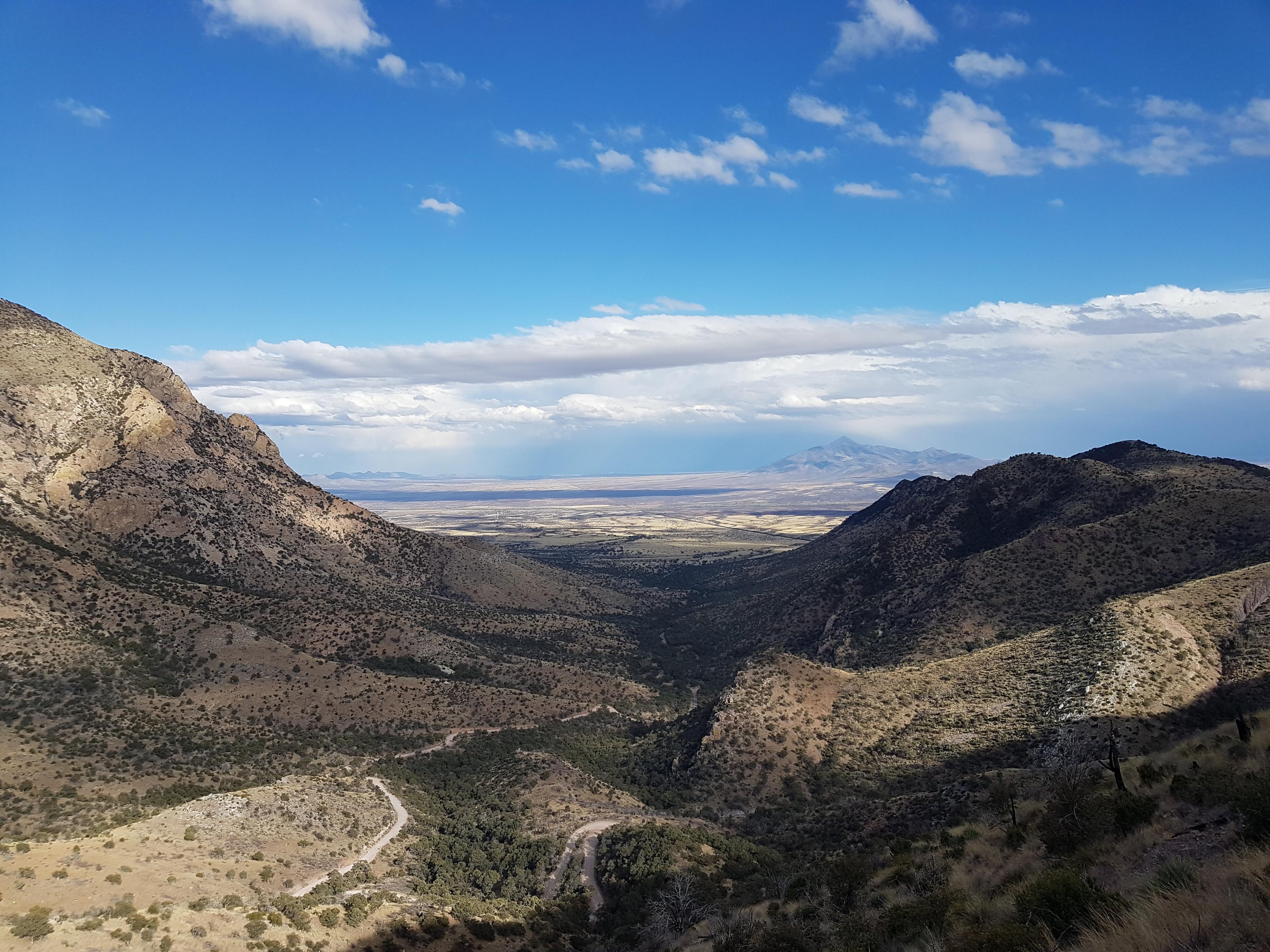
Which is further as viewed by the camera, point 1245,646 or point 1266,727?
point 1245,646

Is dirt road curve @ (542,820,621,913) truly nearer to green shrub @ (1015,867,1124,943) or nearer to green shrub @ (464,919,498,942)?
green shrub @ (464,919,498,942)

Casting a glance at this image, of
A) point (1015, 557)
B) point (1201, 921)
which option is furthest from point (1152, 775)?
point (1015, 557)

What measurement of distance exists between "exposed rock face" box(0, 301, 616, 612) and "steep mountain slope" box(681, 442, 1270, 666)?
49.2 metres

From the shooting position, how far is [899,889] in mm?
24484

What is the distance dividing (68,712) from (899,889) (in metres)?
55.0

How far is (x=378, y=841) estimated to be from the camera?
142ft

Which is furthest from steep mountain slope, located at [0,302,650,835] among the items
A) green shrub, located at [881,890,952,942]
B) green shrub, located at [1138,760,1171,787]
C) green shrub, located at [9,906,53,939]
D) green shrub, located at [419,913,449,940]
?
green shrub, located at [1138,760,1171,787]

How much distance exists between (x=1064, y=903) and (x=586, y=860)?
3425cm

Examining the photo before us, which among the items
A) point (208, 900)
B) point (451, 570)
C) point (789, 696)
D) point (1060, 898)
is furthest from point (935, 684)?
point (451, 570)

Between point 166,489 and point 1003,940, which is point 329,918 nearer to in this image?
point 1003,940

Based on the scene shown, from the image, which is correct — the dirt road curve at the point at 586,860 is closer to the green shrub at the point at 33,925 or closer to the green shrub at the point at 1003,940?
the green shrub at the point at 33,925

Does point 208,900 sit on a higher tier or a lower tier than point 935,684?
lower

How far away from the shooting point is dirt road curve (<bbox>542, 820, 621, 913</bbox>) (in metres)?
39.4

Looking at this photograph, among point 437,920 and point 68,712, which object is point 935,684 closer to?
point 437,920
